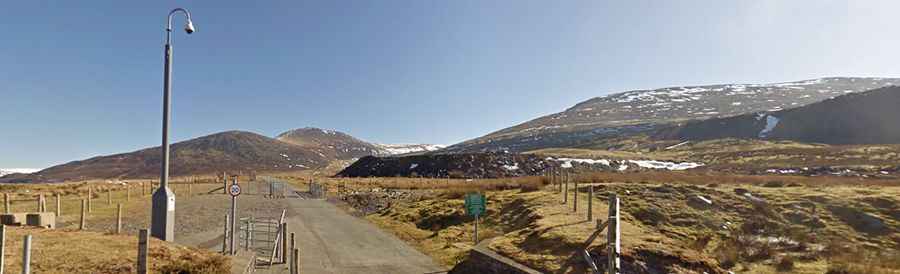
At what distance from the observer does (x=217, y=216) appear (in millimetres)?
29672

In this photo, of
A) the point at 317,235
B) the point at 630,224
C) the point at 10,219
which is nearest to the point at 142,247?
the point at 10,219

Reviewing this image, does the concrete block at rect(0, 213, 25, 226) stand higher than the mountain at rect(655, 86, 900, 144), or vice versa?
the mountain at rect(655, 86, 900, 144)

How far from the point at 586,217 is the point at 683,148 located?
106950 mm

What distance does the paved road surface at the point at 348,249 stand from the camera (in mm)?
16031

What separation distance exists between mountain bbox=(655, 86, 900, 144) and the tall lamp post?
127002mm

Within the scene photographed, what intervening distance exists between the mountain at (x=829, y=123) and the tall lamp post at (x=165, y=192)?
5000 inches

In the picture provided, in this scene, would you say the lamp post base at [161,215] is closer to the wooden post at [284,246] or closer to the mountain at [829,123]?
the wooden post at [284,246]

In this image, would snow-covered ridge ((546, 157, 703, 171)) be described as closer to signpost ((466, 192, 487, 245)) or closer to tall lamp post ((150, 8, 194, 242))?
signpost ((466, 192, 487, 245))

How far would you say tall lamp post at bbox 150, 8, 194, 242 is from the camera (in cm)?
1382

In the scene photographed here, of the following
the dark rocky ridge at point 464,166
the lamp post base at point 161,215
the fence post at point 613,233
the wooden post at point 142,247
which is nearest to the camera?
the wooden post at point 142,247

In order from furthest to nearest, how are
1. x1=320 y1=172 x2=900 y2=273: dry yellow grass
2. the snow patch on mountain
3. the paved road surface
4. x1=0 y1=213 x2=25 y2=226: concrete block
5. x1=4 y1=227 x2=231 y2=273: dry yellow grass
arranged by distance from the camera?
the snow patch on mountain, the paved road surface, x1=0 y1=213 x2=25 y2=226: concrete block, x1=320 y1=172 x2=900 y2=273: dry yellow grass, x1=4 y1=227 x2=231 y2=273: dry yellow grass

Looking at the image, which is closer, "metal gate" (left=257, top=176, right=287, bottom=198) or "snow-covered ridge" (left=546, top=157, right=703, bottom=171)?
"metal gate" (left=257, top=176, right=287, bottom=198)

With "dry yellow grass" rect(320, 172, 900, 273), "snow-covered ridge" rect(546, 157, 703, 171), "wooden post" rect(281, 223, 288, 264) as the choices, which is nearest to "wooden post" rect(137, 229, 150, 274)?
"wooden post" rect(281, 223, 288, 264)

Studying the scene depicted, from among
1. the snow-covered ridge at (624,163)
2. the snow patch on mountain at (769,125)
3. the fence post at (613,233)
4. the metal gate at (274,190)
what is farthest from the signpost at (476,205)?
the snow patch on mountain at (769,125)
